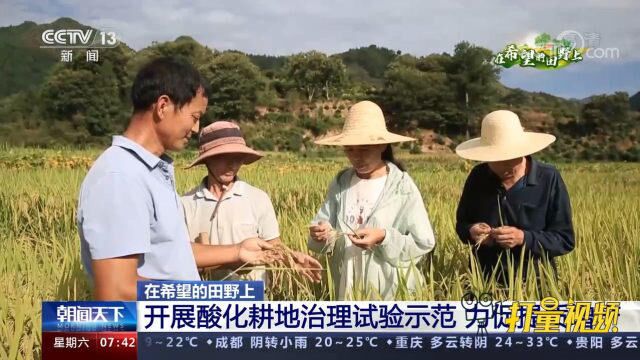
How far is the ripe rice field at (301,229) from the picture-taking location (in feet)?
5.98

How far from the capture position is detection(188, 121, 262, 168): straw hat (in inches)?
68.1

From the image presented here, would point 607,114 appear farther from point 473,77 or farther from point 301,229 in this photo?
point 301,229

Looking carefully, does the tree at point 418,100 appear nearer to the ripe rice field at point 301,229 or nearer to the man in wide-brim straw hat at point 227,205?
the ripe rice field at point 301,229

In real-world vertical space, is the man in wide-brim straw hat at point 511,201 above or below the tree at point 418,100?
below

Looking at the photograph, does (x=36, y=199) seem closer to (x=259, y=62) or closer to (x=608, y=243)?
A: (x=259, y=62)

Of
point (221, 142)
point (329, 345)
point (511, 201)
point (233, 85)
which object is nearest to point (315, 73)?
point (233, 85)

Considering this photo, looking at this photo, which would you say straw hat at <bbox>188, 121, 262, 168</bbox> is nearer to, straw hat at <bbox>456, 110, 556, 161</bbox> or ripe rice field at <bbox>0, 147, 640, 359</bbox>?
ripe rice field at <bbox>0, 147, 640, 359</bbox>

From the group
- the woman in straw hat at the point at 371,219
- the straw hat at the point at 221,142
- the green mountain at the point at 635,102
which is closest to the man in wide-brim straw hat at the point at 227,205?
the straw hat at the point at 221,142

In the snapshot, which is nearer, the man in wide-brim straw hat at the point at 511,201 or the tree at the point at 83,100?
the man in wide-brim straw hat at the point at 511,201

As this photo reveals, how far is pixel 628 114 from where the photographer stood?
1.91 meters

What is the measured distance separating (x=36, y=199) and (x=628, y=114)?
233 cm

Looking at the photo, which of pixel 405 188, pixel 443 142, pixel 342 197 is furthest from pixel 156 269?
pixel 443 142

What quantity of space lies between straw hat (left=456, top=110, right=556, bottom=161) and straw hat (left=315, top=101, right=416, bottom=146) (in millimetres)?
231

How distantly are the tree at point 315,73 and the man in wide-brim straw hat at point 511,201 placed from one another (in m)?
0.50
